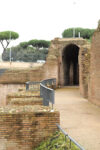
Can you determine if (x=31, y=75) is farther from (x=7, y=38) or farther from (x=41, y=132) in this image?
(x=7, y=38)

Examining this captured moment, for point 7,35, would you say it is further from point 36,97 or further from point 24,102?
point 24,102

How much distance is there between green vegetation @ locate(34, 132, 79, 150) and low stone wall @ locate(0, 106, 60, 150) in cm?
16

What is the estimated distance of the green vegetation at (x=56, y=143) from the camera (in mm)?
3971

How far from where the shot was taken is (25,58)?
51.4m

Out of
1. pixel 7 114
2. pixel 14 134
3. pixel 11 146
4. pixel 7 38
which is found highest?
pixel 7 38

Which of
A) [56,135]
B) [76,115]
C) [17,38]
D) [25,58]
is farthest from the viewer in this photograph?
[17,38]

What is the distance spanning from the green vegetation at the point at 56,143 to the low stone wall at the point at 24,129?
156 mm

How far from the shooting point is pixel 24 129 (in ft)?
15.1

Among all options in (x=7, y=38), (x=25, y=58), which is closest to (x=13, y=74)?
(x=25, y=58)

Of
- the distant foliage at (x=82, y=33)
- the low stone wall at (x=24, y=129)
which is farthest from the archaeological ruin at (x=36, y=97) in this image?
the distant foliage at (x=82, y=33)

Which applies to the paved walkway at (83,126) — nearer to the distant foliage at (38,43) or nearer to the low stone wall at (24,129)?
the low stone wall at (24,129)

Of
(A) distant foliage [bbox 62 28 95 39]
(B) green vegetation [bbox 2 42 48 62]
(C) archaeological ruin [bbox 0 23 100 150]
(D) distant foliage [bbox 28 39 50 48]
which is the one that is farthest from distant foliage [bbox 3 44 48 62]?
(C) archaeological ruin [bbox 0 23 100 150]

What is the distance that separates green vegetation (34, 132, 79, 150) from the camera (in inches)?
156

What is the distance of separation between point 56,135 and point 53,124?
0.88 ft
